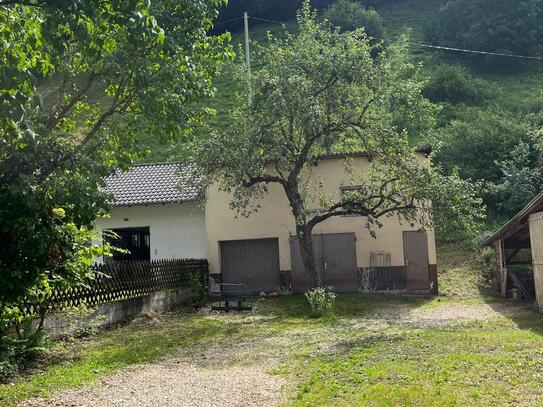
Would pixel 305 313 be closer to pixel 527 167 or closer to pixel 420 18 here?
pixel 527 167

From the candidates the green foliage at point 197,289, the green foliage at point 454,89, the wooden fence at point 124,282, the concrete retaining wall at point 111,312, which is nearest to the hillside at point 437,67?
the green foliage at point 454,89

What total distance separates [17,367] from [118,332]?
3463 millimetres

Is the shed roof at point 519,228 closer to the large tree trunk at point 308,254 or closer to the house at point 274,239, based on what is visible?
the house at point 274,239

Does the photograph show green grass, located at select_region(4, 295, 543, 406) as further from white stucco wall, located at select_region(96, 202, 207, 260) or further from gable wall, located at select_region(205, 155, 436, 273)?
white stucco wall, located at select_region(96, 202, 207, 260)

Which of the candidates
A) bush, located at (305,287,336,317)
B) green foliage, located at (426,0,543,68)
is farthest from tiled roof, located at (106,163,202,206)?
green foliage, located at (426,0,543,68)

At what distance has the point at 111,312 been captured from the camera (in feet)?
36.7

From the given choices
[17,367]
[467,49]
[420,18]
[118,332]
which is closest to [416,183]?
[118,332]

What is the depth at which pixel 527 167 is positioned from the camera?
2303cm

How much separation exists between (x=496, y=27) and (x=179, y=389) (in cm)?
4430

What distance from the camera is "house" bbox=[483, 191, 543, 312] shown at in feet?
39.6

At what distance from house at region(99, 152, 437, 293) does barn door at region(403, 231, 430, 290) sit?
0.11 feet

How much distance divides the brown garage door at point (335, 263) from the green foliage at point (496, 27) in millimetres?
33074

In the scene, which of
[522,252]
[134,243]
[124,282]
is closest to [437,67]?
[522,252]

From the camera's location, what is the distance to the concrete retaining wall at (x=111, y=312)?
9.13 m
